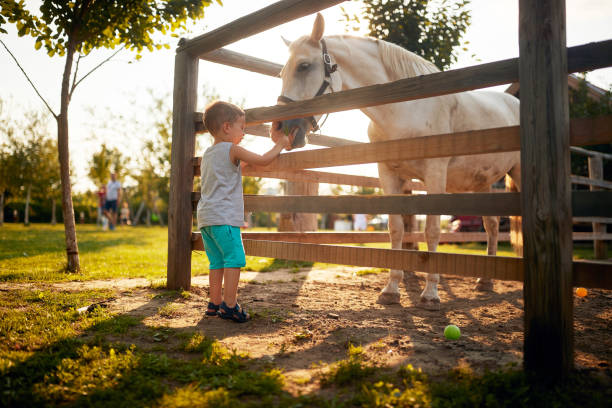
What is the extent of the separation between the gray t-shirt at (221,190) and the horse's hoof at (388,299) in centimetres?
171

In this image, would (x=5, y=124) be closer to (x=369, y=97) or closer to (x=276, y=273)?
(x=276, y=273)

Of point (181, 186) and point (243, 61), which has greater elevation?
point (243, 61)

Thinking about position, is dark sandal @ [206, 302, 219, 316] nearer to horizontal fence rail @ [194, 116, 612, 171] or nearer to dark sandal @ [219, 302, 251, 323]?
dark sandal @ [219, 302, 251, 323]

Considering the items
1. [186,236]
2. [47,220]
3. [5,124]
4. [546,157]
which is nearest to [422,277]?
[186,236]

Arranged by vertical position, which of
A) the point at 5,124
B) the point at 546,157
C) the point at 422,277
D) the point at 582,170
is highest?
the point at 5,124

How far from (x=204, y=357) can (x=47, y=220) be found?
1720 inches

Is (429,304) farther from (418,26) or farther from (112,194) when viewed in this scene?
(112,194)

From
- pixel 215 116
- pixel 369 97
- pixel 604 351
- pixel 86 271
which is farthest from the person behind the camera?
pixel 86 271

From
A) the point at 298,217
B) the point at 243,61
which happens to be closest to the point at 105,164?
the point at 298,217

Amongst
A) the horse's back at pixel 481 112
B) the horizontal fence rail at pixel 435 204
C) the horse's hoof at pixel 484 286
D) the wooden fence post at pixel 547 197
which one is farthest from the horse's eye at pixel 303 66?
the horse's hoof at pixel 484 286

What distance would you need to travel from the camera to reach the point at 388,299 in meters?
3.96

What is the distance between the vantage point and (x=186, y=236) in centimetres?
425

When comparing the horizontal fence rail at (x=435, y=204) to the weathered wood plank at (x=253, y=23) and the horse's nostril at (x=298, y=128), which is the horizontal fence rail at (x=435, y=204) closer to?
the horse's nostril at (x=298, y=128)

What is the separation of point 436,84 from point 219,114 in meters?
1.58
